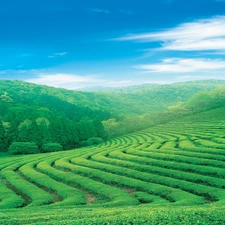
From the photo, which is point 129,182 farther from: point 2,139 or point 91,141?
point 2,139

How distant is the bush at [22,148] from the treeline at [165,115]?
3610 cm

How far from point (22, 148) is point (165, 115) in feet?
225

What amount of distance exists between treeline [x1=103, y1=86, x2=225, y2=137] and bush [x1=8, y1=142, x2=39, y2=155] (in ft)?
118

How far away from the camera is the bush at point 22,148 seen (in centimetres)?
6988

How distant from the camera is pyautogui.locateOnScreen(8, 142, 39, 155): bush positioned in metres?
69.9

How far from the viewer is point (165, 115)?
121m

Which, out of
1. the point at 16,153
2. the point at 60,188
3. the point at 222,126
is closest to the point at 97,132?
the point at 16,153

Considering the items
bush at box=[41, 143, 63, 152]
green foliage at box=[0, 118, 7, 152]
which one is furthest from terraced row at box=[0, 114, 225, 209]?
green foliage at box=[0, 118, 7, 152]

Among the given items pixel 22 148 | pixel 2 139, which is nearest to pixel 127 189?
pixel 22 148

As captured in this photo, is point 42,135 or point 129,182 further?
point 42,135

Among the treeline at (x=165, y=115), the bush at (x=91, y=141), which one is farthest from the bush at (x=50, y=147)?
the treeline at (x=165, y=115)

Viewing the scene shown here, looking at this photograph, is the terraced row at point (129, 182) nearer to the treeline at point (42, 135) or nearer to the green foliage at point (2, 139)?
the treeline at point (42, 135)

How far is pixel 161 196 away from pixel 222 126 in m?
48.2

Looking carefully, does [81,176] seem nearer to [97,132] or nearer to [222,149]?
[222,149]
